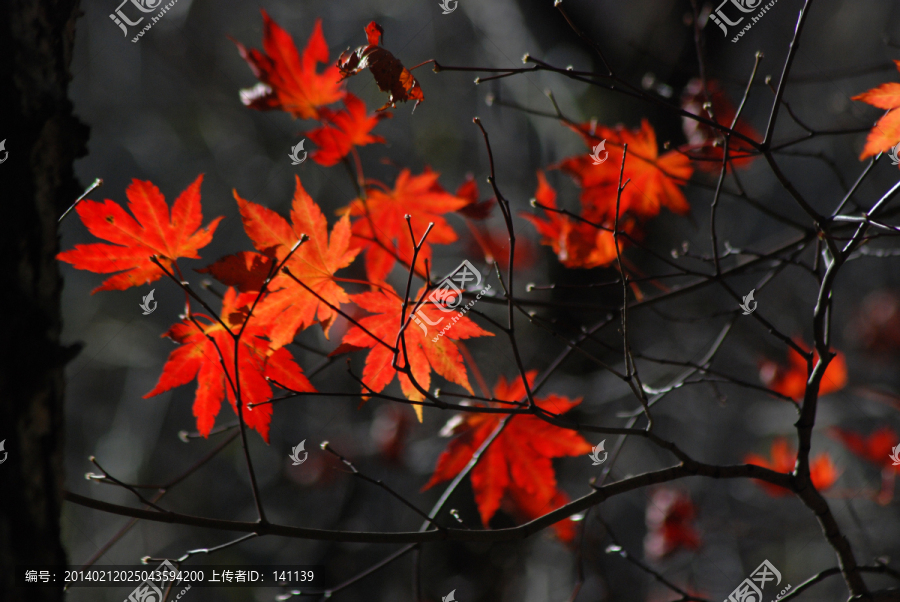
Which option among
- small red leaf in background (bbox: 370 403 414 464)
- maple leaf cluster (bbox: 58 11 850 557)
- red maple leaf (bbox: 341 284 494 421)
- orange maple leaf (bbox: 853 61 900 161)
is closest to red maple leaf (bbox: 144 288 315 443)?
maple leaf cluster (bbox: 58 11 850 557)

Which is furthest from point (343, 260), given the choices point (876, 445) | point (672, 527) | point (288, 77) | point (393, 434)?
point (876, 445)

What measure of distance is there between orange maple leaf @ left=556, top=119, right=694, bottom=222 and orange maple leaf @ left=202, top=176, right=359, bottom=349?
0.56 metres

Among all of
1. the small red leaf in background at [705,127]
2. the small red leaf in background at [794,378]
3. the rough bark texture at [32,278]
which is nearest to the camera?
the rough bark texture at [32,278]

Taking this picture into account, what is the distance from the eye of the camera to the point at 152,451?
11.7 ft

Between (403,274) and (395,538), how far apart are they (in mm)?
2760

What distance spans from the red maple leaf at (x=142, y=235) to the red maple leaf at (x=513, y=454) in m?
0.58

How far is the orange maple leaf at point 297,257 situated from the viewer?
0.83m

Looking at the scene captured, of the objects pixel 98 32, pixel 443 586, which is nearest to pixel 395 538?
pixel 443 586

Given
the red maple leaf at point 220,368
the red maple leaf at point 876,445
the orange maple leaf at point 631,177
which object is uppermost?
the orange maple leaf at point 631,177

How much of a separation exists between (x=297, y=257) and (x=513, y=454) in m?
0.56

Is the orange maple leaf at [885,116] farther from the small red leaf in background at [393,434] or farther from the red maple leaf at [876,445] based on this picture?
the small red leaf in background at [393,434]

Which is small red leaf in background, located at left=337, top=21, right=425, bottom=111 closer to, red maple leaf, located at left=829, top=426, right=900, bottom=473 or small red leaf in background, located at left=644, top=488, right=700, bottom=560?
small red leaf in background, located at left=644, top=488, right=700, bottom=560

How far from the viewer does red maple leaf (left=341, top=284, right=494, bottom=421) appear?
0.82m

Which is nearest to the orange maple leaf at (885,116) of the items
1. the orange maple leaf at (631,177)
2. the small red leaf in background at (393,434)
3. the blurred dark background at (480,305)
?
the orange maple leaf at (631,177)
